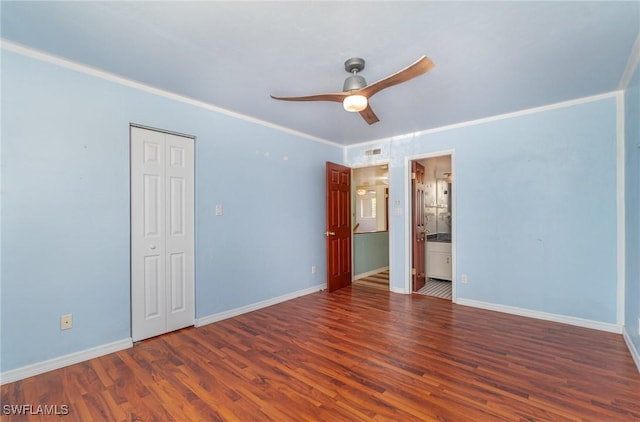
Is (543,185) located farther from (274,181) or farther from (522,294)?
(274,181)

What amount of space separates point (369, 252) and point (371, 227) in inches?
67.4

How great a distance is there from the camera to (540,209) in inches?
136

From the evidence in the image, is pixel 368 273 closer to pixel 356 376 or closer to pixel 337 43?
pixel 356 376

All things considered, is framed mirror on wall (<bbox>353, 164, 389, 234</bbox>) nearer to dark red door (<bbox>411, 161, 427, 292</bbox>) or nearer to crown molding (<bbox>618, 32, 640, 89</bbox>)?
dark red door (<bbox>411, 161, 427, 292</bbox>)

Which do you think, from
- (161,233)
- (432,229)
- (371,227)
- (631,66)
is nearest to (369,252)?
(432,229)

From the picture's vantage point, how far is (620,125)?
3.02 m

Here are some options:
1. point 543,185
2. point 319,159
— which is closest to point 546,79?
point 543,185

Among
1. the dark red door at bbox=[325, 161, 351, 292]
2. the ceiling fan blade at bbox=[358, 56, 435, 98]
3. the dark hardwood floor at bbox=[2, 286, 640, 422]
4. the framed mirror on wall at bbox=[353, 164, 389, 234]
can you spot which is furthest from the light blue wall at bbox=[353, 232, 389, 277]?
the ceiling fan blade at bbox=[358, 56, 435, 98]

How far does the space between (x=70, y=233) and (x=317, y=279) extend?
3243 millimetres

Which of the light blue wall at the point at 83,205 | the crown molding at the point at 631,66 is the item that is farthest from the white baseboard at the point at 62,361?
the crown molding at the point at 631,66

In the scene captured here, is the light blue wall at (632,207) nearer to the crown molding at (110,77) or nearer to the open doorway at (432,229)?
the open doorway at (432,229)

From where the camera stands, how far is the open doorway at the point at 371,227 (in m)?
5.56

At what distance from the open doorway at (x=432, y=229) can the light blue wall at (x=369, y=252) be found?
40.3 inches

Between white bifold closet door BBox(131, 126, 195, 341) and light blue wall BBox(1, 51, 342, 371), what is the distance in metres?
0.09
